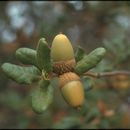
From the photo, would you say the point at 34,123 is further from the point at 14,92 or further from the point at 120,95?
the point at 120,95

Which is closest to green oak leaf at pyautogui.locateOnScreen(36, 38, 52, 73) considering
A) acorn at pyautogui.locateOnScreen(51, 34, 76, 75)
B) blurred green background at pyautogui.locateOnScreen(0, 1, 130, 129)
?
acorn at pyautogui.locateOnScreen(51, 34, 76, 75)

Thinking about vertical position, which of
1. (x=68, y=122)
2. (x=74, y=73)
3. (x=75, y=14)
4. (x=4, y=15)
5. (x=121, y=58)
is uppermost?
(x=4, y=15)

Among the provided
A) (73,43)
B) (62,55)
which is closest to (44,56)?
(62,55)

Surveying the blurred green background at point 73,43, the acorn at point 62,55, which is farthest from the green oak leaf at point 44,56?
the blurred green background at point 73,43

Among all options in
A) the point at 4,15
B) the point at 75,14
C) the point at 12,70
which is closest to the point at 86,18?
the point at 75,14

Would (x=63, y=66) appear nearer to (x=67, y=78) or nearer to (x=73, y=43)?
(x=67, y=78)

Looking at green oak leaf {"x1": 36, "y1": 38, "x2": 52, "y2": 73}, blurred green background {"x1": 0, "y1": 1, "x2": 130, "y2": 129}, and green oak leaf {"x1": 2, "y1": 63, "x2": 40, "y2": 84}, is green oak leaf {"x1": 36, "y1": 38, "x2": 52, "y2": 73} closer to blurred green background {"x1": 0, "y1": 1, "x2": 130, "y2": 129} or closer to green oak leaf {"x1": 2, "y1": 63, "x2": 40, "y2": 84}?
green oak leaf {"x1": 2, "y1": 63, "x2": 40, "y2": 84}

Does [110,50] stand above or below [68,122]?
above
